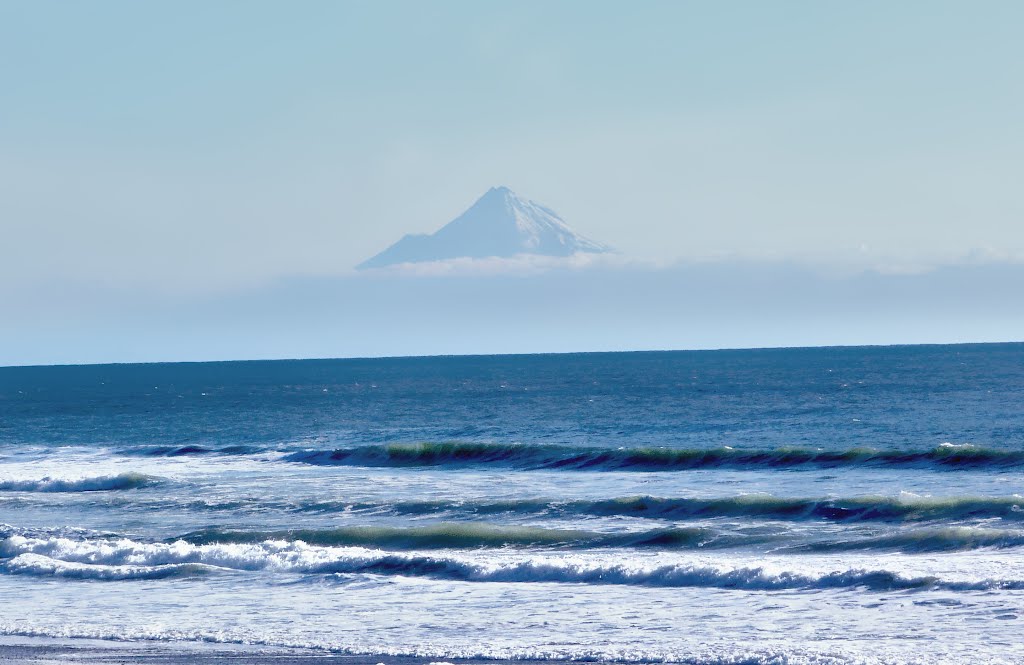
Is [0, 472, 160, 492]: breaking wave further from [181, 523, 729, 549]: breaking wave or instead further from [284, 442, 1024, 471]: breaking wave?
[181, 523, 729, 549]: breaking wave

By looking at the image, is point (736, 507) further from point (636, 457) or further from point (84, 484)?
point (84, 484)

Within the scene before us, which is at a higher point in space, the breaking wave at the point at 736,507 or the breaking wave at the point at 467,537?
the breaking wave at the point at 736,507

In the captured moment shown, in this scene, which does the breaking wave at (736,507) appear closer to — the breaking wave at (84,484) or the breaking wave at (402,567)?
the breaking wave at (402,567)

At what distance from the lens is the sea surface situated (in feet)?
53.5

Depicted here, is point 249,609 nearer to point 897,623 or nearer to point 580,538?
point 580,538

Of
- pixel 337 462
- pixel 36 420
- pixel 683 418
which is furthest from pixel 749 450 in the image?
pixel 36 420

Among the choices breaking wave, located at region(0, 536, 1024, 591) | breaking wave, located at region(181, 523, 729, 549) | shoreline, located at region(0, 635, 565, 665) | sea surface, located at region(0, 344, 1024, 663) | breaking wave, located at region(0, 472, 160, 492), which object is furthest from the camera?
breaking wave, located at region(0, 472, 160, 492)

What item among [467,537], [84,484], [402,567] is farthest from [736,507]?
[84,484]

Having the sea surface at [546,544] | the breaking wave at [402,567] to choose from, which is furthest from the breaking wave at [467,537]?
the breaking wave at [402,567]

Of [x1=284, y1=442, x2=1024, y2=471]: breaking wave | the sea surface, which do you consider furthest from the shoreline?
[x1=284, y1=442, x2=1024, y2=471]: breaking wave

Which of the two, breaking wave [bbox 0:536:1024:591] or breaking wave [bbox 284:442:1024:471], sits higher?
breaking wave [bbox 284:442:1024:471]

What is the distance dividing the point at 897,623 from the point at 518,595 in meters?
6.29

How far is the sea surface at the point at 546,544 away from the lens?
16297 mm

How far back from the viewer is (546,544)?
24234mm
